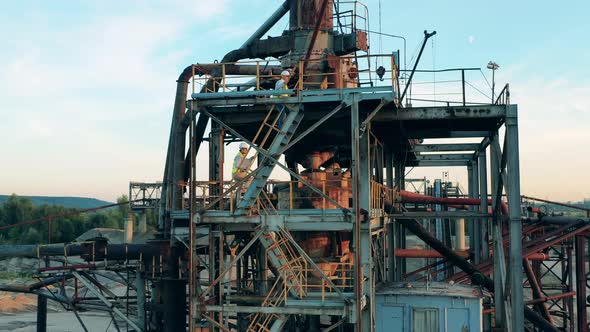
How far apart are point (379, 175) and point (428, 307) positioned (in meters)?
5.68

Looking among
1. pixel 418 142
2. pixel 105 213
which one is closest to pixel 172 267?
pixel 418 142

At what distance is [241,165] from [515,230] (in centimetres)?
842

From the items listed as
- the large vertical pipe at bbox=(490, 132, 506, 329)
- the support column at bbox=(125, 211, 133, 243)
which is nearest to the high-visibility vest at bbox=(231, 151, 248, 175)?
the large vertical pipe at bbox=(490, 132, 506, 329)

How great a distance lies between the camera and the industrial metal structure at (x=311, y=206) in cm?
1606

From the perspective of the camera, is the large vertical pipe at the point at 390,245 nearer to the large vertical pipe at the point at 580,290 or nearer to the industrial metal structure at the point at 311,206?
the industrial metal structure at the point at 311,206

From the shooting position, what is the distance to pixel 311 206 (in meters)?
18.9

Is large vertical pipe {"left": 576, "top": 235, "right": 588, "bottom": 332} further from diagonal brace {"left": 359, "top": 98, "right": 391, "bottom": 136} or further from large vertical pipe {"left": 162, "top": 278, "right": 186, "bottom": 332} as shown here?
large vertical pipe {"left": 162, "top": 278, "right": 186, "bottom": 332}

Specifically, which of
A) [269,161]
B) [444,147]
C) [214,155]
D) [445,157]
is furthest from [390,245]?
[269,161]

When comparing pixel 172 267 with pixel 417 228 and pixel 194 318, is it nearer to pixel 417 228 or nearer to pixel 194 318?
pixel 194 318

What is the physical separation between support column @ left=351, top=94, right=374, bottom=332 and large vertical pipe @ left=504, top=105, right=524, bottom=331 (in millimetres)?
4149

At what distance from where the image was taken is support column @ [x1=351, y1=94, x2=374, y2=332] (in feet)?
50.2

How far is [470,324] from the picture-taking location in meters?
17.5

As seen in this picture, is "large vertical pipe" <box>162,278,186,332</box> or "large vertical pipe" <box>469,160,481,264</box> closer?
"large vertical pipe" <box>162,278,186,332</box>

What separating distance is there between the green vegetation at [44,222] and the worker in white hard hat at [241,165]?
243ft
